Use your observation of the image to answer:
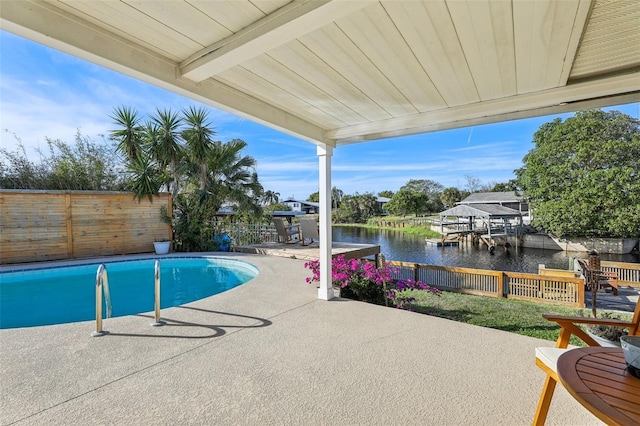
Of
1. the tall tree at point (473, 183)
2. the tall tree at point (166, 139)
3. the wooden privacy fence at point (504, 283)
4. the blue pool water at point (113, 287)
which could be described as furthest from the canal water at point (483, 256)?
the tall tree at point (473, 183)

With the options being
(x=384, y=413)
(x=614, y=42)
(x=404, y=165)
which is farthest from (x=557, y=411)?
(x=404, y=165)

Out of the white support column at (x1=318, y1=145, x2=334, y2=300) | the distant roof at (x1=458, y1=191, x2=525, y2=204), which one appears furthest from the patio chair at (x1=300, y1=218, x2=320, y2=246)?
the distant roof at (x1=458, y1=191, x2=525, y2=204)

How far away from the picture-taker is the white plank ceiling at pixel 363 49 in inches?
61.7

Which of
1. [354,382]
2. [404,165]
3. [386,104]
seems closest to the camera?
[354,382]

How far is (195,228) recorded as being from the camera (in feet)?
32.7

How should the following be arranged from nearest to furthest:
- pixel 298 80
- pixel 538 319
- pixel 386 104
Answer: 1. pixel 298 80
2. pixel 386 104
3. pixel 538 319

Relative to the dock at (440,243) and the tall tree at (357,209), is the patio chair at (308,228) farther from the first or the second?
the tall tree at (357,209)

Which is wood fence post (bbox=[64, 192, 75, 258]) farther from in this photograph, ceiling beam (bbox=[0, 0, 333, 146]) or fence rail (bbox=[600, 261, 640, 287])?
fence rail (bbox=[600, 261, 640, 287])

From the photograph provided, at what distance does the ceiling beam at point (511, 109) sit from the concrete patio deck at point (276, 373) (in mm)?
2196

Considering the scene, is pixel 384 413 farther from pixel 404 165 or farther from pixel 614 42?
pixel 404 165

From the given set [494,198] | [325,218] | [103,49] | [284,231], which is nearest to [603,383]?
[103,49]

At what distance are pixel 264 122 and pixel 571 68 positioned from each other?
2628 millimetres

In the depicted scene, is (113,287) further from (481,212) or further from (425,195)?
(425,195)

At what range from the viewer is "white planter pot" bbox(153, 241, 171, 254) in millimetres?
9312
